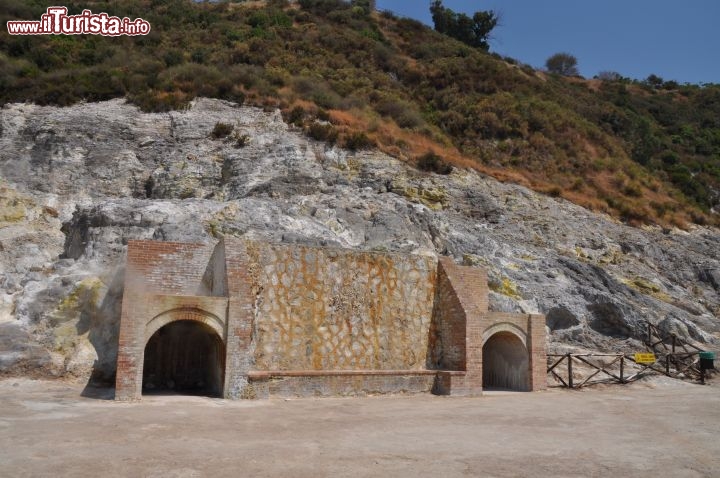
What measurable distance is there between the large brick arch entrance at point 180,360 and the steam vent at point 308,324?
3 centimetres

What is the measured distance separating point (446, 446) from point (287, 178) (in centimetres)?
1716

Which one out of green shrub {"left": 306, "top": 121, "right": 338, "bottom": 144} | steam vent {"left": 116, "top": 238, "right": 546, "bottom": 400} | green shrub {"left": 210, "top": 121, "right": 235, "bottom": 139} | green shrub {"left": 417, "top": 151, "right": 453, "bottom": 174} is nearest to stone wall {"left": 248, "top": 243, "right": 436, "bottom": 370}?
steam vent {"left": 116, "top": 238, "right": 546, "bottom": 400}

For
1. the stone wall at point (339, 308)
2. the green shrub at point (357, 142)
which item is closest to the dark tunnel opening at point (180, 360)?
the stone wall at point (339, 308)

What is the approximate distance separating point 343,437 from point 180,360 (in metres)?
7.84

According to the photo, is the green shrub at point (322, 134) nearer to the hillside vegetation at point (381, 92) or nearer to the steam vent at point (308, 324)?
the hillside vegetation at point (381, 92)

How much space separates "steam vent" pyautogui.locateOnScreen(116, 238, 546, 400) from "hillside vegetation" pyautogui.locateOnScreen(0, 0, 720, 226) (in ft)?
43.6

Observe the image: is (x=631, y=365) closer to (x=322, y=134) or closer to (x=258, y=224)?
(x=258, y=224)

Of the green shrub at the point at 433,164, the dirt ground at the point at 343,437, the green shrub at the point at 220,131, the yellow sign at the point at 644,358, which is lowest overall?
the dirt ground at the point at 343,437

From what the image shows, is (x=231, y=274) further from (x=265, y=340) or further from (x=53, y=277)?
(x=53, y=277)

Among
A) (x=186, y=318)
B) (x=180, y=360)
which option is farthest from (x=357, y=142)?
(x=186, y=318)

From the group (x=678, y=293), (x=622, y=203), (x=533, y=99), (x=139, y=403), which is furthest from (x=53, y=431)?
(x=533, y=99)

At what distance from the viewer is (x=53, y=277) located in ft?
53.9

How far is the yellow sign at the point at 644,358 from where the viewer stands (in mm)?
18750

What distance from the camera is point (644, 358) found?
18.8 m
